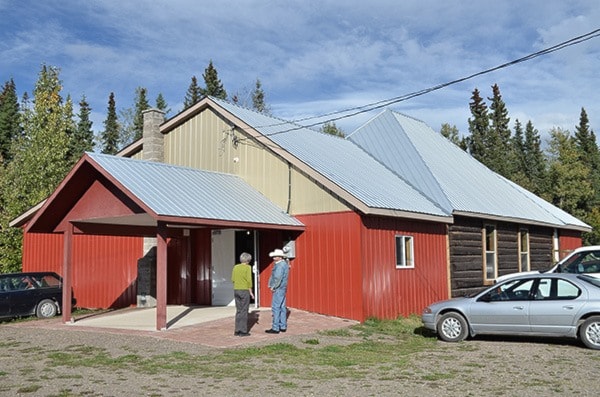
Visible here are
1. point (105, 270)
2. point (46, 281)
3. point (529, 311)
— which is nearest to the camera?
point (529, 311)

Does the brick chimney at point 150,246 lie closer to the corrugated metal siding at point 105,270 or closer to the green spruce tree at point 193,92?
the corrugated metal siding at point 105,270

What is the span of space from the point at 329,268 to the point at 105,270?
882 cm

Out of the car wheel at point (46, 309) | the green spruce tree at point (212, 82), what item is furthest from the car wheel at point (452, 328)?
the green spruce tree at point (212, 82)

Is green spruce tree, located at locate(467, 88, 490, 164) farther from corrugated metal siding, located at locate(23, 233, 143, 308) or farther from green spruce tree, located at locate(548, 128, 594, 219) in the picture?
corrugated metal siding, located at locate(23, 233, 143, 308)

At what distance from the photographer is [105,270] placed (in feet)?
71.0

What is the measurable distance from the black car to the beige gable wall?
5521mm

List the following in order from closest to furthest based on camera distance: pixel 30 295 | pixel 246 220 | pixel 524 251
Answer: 1. pixel 246 220
2. pixel 30 295
3. pixel 524 251

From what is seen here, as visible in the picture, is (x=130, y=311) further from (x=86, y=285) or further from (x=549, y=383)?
(x=549, y=383)

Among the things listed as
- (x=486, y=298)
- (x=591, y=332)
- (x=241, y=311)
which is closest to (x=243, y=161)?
(x=241, y=311)

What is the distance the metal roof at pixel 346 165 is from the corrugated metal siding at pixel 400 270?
0.56 metres

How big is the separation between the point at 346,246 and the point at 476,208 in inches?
259

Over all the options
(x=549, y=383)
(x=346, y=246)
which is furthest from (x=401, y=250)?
(x=549, y=383)

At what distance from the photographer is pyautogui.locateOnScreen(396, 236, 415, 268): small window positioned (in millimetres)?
17953

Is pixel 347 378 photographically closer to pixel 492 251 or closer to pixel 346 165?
pixel 346 165
